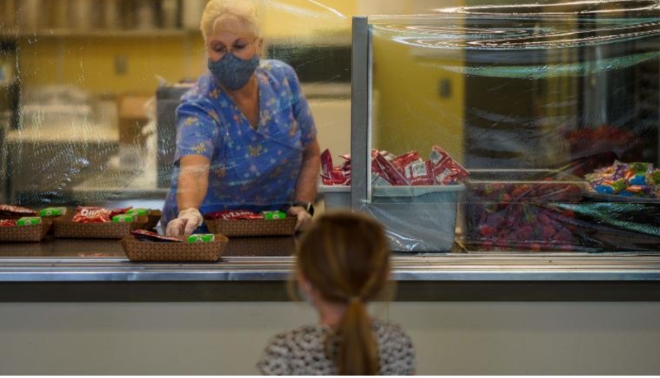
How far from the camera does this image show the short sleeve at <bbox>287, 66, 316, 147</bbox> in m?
3.93

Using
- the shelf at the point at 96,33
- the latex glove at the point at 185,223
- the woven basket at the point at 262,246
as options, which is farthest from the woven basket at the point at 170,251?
the shelf at the point at 96,33

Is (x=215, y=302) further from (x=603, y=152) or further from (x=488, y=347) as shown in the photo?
(x=603, y=152)

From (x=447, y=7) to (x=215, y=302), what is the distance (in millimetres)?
1344

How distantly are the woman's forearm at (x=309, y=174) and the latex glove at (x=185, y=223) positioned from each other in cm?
39

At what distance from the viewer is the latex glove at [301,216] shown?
3.96m

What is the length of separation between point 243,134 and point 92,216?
2.25 ft

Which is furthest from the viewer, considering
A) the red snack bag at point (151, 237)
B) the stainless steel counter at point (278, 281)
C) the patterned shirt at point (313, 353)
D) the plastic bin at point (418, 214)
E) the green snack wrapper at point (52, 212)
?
the green snack wrapper at point (52, 212)

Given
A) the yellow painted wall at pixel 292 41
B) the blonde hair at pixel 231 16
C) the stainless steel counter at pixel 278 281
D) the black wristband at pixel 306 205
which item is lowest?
the stainless steel counter at pixel 278 281

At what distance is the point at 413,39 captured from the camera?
139 inches

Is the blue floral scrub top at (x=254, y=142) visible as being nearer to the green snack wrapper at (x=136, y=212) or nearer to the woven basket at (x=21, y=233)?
the green snack wrapper at (x=136, y=212)

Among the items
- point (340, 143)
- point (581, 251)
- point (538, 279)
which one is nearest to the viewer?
point (538, 279)

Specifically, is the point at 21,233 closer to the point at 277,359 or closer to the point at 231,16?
the point at 231,16

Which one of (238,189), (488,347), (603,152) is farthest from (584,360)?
(238,189)

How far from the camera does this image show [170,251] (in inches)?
132
